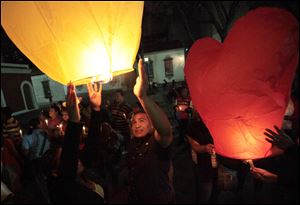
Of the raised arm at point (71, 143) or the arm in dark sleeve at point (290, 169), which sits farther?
the arm in dark sleeve at point (290, 169)

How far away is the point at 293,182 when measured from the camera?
242 centimetres

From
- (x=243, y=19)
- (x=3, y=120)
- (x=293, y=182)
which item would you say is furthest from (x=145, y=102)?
(x=3, y=120)

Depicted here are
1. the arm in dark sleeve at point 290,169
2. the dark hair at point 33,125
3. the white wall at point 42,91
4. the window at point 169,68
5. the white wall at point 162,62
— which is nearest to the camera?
the arm in dark sleeve at point 290,169

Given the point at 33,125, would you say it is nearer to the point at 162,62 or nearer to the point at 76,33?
the point at 76,33

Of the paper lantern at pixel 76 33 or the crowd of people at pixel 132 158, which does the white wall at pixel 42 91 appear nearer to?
the crowd of people at pixel 132 158

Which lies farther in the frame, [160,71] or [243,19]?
[160,71]

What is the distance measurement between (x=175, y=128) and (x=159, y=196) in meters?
7.36

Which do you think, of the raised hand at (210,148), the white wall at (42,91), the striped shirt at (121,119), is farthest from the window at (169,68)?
the raised hand at (210,148)

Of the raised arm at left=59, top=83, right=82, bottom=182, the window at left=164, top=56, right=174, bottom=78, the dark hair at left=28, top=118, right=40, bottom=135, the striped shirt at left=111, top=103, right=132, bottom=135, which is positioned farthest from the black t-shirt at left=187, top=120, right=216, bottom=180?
the window at left=164, top=56, right=174, bottom=78

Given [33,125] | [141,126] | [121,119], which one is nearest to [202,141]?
[141,126]

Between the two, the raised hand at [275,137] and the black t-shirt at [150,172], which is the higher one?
the raised hand at [275,137]

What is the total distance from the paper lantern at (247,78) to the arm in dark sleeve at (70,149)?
899 mm

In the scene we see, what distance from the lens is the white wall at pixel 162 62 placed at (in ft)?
78.9

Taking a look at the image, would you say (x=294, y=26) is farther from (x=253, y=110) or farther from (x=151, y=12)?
(x=151, y=12)
